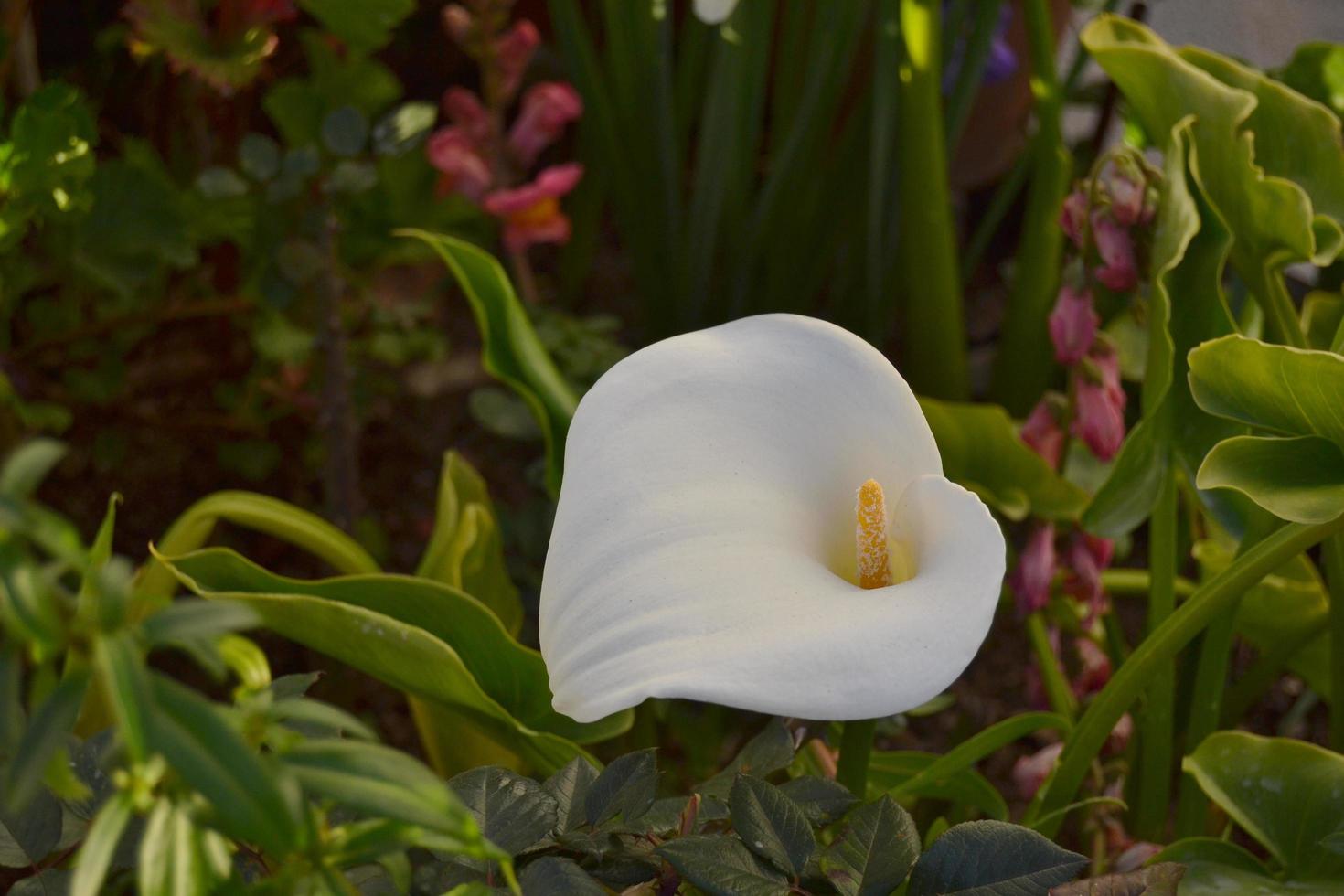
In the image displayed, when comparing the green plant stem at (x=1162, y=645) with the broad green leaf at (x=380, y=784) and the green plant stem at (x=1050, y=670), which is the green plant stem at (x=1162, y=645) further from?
the broad green leaf at (x=380, y=784)

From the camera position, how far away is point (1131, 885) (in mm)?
344

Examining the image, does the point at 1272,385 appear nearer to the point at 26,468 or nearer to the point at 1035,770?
the point at 1035,770

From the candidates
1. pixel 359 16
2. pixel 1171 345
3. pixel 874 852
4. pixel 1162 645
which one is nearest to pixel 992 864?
pixel 874 852

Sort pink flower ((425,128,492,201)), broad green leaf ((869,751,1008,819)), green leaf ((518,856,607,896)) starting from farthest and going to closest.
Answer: pink flower ((425,128,492,201))
broad green leaf ((869,751,1008,819))
green leaf ((518,856,607,896))

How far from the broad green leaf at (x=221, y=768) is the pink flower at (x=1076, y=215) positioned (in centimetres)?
48

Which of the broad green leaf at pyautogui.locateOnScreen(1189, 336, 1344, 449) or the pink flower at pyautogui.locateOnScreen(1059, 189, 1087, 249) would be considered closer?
the broad green leaf at pyautogui.locateOnScreen(1189, 336, 1344, 449)

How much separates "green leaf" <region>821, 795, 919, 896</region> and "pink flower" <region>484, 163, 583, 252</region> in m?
0.50

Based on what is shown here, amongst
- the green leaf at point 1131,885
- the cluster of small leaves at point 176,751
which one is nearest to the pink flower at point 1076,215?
the green leaf at point 1131,885

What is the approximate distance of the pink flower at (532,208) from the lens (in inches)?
30.0

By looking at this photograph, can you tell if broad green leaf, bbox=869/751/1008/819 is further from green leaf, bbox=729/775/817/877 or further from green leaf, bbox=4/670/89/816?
green leaf, bbox=4/670/89/816

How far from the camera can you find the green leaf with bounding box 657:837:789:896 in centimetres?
32

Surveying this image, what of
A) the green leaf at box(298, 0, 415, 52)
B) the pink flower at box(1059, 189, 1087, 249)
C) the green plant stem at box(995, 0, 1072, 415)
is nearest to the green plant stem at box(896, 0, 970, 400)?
the green plant stem at box(995, 0, 1072, 415)

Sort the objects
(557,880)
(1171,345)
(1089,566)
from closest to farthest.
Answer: (557,880), (1171,345), (1089,566)

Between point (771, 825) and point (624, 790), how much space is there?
42mm
